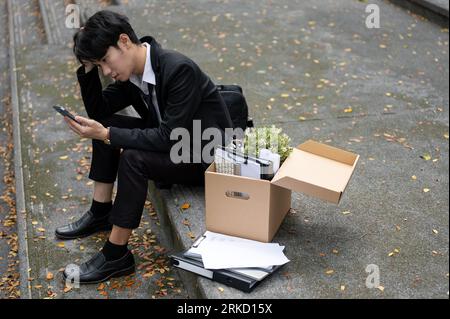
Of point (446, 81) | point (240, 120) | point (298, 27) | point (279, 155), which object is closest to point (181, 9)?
point (298, 27)

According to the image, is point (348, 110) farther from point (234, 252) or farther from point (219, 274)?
point (219, 274)

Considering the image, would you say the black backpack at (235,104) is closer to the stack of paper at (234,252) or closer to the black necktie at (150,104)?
the black necktie at (150,104)

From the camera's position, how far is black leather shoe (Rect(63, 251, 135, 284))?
3.09 m

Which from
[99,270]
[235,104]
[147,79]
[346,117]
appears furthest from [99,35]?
[346,117]

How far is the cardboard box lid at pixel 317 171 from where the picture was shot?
9.14ft

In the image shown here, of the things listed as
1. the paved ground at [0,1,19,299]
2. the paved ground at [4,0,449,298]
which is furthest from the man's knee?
the paved ground at [0,1,19,299]

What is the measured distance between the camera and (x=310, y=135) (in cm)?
449

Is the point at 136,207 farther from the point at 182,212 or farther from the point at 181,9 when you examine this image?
the point at 181,9

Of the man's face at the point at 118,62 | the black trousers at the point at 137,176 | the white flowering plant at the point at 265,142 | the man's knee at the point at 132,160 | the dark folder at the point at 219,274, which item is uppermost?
the man's face at the point at 118,62

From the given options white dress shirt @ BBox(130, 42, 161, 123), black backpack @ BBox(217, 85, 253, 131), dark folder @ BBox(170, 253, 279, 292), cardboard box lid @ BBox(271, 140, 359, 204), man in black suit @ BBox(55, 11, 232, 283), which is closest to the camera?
dark folder @ BBox(170, 253, 279, 292)

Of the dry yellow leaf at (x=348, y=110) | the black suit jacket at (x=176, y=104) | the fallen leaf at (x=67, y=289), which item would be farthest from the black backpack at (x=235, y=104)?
the dry yellow leaf at (x=348, y=110)

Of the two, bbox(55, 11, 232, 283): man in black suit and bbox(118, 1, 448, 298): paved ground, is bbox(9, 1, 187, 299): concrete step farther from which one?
bbox(118, 1, 448, 298): paved ground

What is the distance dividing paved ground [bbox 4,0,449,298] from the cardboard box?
19 centimetres

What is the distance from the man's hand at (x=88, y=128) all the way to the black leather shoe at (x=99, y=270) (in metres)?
0.63
